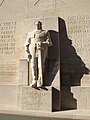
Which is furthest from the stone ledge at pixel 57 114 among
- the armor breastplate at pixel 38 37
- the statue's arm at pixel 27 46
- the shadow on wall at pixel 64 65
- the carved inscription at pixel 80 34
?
the armor breastplate at pixel 38 37

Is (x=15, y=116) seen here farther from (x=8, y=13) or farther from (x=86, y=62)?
(x=8, y=13)

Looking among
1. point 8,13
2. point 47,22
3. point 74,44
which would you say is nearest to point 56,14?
point 47,22

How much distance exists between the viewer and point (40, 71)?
10539mm

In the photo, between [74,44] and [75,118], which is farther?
[74,44]

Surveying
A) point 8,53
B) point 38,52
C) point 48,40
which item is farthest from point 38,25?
point 8,53

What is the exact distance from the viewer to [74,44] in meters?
11.4

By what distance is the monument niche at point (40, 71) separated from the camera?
405 inches

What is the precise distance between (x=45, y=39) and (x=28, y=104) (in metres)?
2.78

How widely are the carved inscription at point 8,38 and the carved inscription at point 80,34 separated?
276 cm

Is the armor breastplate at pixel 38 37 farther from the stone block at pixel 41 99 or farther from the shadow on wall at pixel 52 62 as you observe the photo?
the stone block at pixel 41 99

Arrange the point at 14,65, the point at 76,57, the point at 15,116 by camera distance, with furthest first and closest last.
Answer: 1. the point at 14,65
2. the point at 76,57
3. the point at 15,116

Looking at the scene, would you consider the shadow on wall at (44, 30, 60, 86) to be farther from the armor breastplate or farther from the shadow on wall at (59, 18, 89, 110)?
the armor breastplate

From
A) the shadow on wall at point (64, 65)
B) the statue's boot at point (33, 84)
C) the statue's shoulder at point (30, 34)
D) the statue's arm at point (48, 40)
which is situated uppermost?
the statue's shoulder at point (30, 34)

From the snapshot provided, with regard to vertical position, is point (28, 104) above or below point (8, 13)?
below
